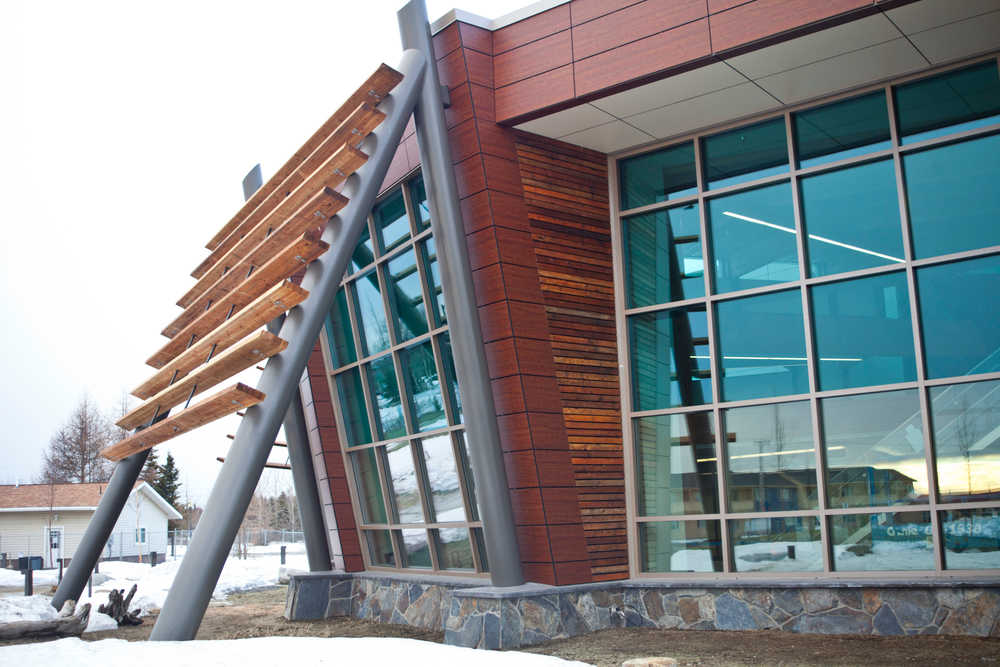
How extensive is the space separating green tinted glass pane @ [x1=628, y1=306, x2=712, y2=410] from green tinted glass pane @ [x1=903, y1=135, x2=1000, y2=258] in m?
2.67

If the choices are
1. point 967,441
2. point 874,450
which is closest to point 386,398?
point 874,450

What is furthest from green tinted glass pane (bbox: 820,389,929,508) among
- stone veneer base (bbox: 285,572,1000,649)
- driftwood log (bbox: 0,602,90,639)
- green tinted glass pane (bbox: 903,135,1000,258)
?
driftwood log (bbox: 0,602,90,639)

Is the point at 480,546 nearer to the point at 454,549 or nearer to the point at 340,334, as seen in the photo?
the point at 454,549

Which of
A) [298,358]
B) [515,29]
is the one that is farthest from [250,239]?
[515,29]

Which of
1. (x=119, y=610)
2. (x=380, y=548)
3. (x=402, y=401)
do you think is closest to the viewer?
(x=119, y=610)

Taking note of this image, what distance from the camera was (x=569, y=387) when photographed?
34.8 ft

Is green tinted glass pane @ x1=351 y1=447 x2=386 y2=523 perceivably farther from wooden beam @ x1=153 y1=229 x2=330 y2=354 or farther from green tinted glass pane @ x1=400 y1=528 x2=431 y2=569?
wooden beam @ x1=153 y1=229 x2=330 y2=354

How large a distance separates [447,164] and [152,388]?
502 cm

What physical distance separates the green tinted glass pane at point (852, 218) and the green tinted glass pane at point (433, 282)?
187 inches

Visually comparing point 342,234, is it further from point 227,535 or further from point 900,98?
point 900,98

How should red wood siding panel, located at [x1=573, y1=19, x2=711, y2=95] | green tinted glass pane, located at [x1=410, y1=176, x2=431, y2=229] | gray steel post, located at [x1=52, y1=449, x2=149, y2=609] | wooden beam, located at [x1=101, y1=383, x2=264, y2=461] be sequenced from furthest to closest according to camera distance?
green tinted glass pane, located at [x1=410, y1=176, x2=431, y2=229], gray steel post, located at [x1=52, y1=449, x2=149, y2=609], red wood siding panel, located at [x1=573, y1=19, x2=711, y2=95], wooden beam, located at [x1=101, y1=383, x2=264, y2=461]

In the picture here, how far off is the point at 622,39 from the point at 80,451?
6195 centimetres

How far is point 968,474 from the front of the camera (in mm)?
8688

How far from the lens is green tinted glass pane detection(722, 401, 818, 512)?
9.64 metres
